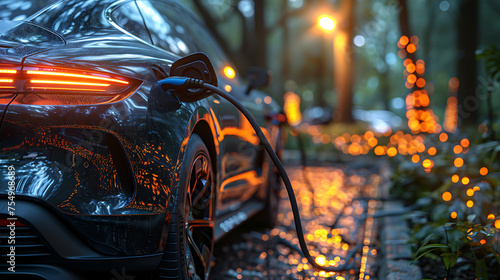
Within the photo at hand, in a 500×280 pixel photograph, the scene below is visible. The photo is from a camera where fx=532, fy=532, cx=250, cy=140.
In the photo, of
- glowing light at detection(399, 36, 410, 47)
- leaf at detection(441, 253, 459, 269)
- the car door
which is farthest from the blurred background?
the car door

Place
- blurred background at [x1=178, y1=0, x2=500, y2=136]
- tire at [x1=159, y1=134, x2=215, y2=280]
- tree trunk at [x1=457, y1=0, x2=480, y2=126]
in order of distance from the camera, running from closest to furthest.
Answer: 1. tire at [x1=159, y1=134, x2=215, y2=280]
2. blurred background at [x1=178, y1=0, x2=500, y2=136]
3. tree trunk at [x1=457, y1=0, x2=480, y2=126]

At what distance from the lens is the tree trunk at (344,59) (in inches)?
695

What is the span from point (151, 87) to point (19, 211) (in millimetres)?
747

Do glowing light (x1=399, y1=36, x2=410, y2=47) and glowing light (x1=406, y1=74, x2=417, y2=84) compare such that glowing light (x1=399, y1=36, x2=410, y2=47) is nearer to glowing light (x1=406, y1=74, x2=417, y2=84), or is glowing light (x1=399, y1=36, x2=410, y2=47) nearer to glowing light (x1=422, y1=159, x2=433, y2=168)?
glowing light (x1=406, y1=74, x2=417, y2=84)

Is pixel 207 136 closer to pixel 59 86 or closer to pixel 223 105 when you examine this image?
pixel 223 105

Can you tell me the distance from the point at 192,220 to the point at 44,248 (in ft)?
2.86

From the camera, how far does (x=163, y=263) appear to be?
2328 mm

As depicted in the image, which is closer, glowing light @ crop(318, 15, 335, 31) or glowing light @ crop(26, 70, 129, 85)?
glowing light @ crop(26, 70, 129, 85)

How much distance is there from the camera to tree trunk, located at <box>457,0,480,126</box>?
49.0 ft

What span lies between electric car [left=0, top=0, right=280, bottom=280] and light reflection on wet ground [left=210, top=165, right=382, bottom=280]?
131cm

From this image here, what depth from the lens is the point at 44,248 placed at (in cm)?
201

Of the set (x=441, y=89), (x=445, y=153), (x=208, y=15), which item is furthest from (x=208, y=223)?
(x=441, y=89)

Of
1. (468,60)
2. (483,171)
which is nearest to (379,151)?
(468,60)

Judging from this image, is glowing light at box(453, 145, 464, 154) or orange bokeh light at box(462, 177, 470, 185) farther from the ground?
glowing light at box(453, 145, 464, 154)
